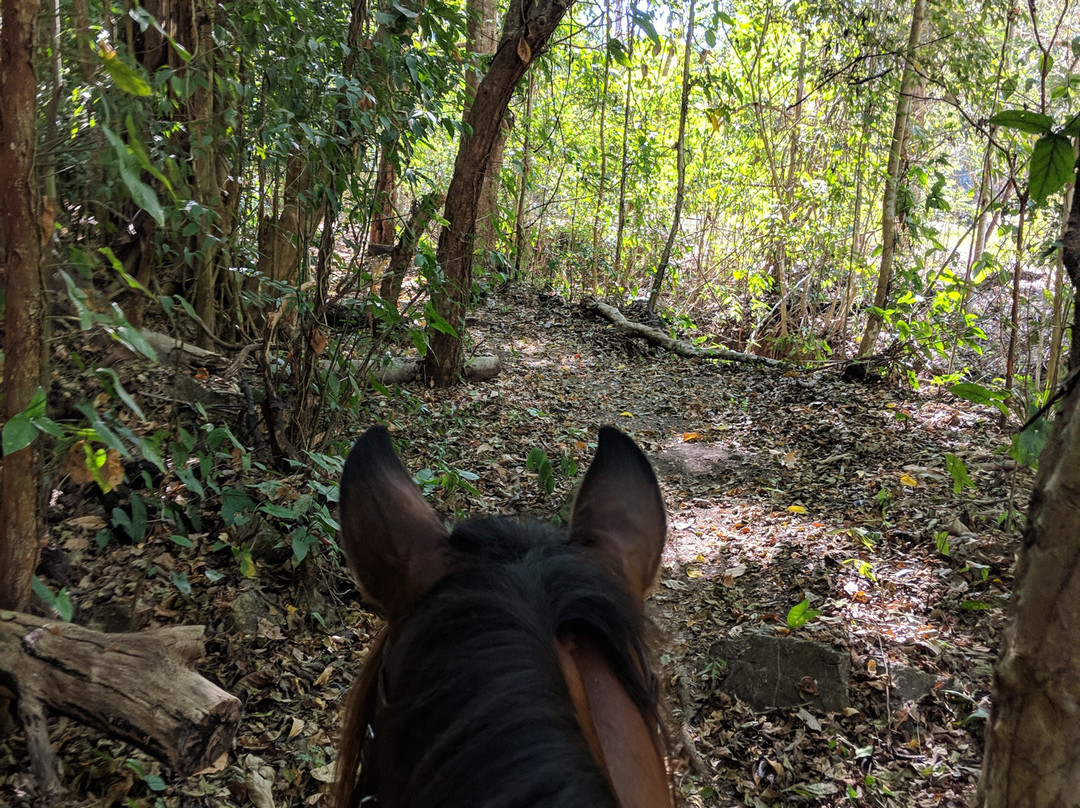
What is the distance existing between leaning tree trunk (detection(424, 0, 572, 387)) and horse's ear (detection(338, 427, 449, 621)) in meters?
4.71

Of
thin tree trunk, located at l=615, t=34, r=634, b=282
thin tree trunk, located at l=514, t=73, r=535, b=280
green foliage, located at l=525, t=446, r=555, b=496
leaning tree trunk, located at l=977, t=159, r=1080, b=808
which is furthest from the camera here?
thin tree trunk, located at l=615, t=34, r=634, b=282

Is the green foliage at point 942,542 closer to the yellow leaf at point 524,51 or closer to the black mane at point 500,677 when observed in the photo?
the black mane at point 500,677

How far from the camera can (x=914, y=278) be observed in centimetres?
759

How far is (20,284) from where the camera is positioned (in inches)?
82.0

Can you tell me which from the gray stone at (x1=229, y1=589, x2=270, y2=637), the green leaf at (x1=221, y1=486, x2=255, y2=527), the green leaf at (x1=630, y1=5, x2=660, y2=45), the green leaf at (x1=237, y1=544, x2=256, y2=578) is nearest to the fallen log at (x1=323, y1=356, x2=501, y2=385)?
the green leaf at (x1=221, y1=486, x2=255, y2=527)

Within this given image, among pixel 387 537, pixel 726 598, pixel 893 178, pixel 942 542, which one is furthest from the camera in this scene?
pixel 893 178

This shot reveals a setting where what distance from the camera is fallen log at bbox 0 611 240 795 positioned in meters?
2.29

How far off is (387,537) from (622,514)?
52 cm

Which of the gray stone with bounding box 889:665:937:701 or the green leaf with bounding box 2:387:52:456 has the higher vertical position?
the green leaf with bounding box 2:387:52:456

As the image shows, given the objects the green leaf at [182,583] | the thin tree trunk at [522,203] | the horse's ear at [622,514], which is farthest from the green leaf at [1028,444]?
the thin tree trunk at [522,203]

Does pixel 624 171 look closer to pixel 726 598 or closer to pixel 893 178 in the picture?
pixel 893 178

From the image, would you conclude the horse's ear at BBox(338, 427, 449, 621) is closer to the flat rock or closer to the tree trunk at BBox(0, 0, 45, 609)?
the tree trunk at BBox(0, 0, 45, 609)

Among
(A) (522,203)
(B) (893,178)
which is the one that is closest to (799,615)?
(B) (893,178)

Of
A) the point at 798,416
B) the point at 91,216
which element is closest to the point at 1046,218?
the point at 798,416
